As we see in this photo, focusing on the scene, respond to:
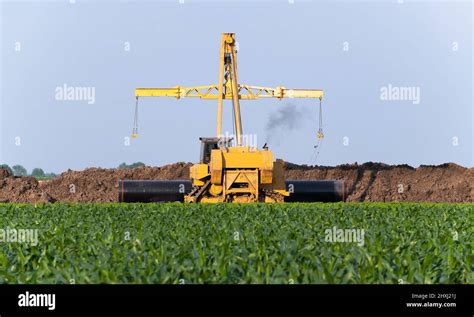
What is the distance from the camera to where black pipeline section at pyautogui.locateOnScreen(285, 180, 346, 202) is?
3462 centimetres

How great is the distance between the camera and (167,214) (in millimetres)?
19891

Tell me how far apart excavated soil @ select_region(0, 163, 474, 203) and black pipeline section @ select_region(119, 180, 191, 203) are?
10587 mm

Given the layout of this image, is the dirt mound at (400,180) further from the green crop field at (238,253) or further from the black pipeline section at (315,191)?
the green crop field at (238,253)

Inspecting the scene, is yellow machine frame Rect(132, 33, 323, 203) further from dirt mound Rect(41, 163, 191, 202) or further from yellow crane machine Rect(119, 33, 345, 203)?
dirt mound Rect(41, 163, 191, 202)

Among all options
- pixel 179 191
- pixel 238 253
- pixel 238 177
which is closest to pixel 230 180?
pixel 238 177

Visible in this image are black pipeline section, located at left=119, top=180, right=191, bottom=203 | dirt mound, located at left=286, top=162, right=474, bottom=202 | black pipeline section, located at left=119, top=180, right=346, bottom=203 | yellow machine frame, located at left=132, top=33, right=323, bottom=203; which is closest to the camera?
yellow machine frame, located at left=132, top=33, right=323, bottom=203

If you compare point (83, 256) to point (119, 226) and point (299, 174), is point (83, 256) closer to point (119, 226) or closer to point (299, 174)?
point (119, 226)

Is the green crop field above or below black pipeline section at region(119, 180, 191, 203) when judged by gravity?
below

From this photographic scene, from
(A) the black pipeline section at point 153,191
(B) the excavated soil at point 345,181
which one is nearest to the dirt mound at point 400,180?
(B) the excavated soil at point 345,181

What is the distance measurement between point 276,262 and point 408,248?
8.37 feet

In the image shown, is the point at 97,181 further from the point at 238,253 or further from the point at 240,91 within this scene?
the point at 238,253

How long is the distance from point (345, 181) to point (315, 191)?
15.8m

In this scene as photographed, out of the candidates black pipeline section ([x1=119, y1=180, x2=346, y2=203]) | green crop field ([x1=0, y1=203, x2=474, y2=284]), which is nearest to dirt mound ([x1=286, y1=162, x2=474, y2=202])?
black pipeline section ([x1=119, y1=180, x2=346, y2=203])
